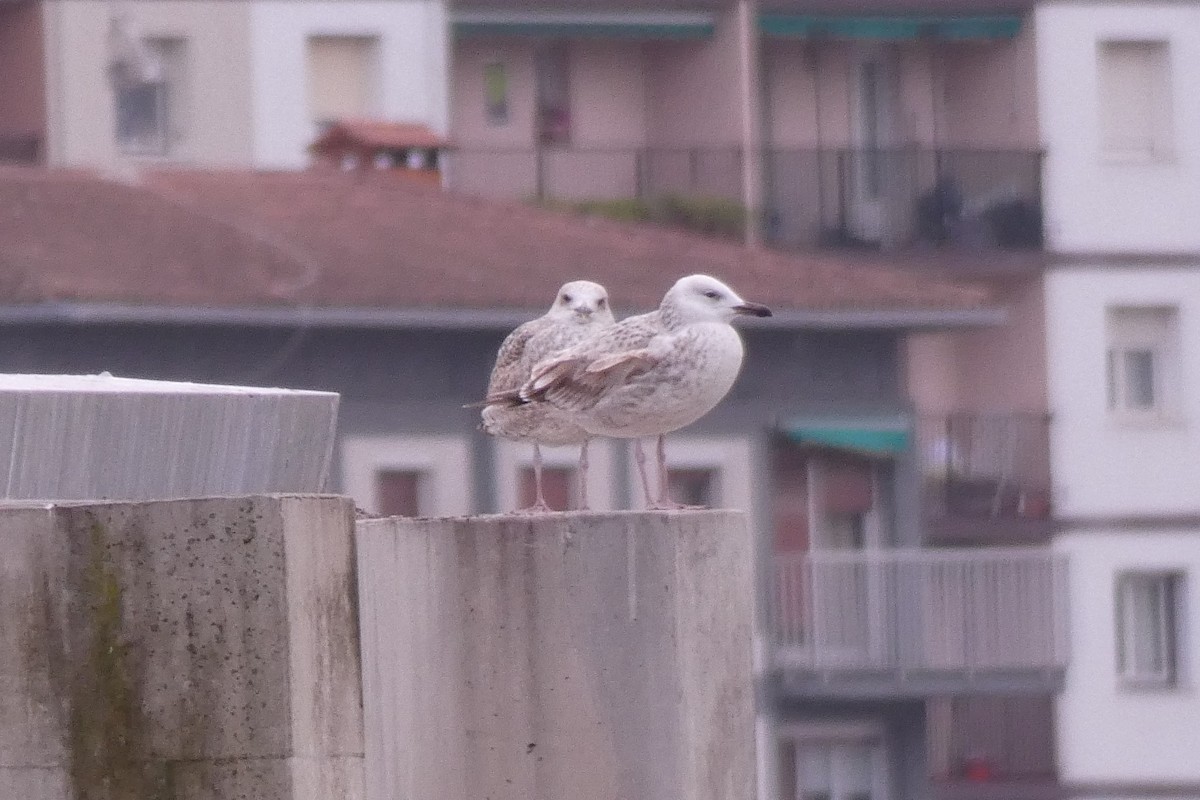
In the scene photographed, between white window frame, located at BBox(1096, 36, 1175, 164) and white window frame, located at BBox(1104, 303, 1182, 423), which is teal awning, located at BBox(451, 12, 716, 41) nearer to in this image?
white window frame, located at BBox(1096, 36, 1175, 164)

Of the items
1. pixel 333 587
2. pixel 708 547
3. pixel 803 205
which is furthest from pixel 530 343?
pixel 803 205

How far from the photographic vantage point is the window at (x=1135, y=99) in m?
46.6

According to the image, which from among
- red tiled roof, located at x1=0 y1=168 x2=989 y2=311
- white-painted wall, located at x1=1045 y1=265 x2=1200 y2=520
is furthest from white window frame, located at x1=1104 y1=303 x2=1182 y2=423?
red tiled roof, located at x1=0 y1=168 x2=989 y2=311

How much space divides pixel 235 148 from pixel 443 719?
1169 inches

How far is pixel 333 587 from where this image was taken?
429 inches

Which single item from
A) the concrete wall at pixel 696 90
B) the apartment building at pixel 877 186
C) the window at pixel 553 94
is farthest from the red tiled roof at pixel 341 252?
the window at pixel 553 94

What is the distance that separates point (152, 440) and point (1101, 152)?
35.3 metres

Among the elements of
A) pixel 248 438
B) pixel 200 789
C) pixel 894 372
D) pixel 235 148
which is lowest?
pixel 200 789

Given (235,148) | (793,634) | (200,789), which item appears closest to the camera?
(200,789)

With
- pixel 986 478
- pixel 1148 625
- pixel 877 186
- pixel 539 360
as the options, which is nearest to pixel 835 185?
pixel 877 186

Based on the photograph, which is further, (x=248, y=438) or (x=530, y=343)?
(x=530, y=343)

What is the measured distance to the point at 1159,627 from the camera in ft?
150

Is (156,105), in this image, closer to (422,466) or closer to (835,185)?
(835,185)

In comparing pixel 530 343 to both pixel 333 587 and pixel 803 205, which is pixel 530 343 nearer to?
pixel 333 587
